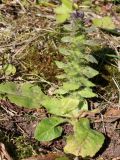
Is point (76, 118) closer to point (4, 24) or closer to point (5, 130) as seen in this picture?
point (5, 130)

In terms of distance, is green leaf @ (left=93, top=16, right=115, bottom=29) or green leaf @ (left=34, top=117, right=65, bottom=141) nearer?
green leaf @ (left=34, top=117, right=65, bottom=141)

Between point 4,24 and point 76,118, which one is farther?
point 4,24

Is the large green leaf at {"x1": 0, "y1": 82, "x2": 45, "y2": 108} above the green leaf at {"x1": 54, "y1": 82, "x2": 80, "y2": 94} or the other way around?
the other way around

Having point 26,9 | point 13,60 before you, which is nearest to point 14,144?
point 13,60

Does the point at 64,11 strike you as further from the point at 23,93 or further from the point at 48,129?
the point at 48,129

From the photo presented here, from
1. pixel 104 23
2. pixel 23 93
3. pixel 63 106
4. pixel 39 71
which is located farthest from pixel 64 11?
pixel 63 106

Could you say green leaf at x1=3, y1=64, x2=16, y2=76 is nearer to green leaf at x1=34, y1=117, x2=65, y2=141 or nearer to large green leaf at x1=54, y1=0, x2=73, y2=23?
green leaf at x1=34, y1=117, x2=65, y2=141

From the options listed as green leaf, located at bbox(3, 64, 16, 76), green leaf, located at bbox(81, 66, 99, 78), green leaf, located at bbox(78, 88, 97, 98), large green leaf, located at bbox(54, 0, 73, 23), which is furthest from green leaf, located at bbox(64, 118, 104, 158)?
large green leaf, located at bbox(54, 0, 73, 23)
